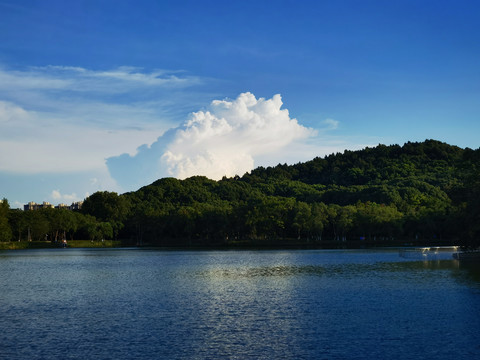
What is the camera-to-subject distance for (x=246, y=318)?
94.9 ft

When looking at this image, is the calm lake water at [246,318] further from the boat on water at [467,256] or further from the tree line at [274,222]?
the tree line at [274,222]

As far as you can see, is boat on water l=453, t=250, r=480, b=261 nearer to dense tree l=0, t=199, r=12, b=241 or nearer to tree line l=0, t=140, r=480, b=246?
tree line l=0, t=140, r=480, b=246

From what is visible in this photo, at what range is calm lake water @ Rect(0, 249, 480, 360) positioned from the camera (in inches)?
854

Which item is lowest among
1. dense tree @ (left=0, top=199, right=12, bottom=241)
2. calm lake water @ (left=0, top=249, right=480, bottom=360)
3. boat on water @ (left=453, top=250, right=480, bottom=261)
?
calm lake water @ (left=0, top=249, right=480, bottom=360)

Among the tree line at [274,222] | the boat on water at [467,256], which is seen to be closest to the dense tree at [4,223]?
the tree line at [274,222]

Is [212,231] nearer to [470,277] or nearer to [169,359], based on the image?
[470,277]

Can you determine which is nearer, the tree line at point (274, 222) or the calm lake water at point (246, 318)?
the calm lake water at point (246, 318)

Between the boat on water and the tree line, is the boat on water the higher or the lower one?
the lower one

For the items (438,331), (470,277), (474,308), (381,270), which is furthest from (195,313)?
(381,270)

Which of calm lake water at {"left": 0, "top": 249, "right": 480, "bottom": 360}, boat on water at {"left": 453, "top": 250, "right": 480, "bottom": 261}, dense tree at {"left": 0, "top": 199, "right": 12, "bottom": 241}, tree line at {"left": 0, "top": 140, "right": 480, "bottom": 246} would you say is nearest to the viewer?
calm lake water at {"left": 0, "top": 249, "right": 480, "bottom": 360}

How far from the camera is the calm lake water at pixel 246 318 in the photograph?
71.2ft

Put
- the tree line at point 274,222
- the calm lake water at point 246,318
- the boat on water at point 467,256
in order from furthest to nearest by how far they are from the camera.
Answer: the tree line at point 274,222 < the boat on water at point 467,256 < the calm lake water at point 246,318

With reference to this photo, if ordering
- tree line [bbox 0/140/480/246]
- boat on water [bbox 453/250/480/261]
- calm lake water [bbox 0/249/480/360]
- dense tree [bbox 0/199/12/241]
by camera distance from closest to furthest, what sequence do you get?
calm lake water [bbox 0/249/480/360] < boat on water [bbox 453/250/480/261] < tree line [bbox 0/140/480/246] < dense tree [bbox 0/199/12/241]

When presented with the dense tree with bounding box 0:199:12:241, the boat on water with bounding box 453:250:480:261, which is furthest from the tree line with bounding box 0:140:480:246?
the boat on water with bounding box 453:250:480:261
